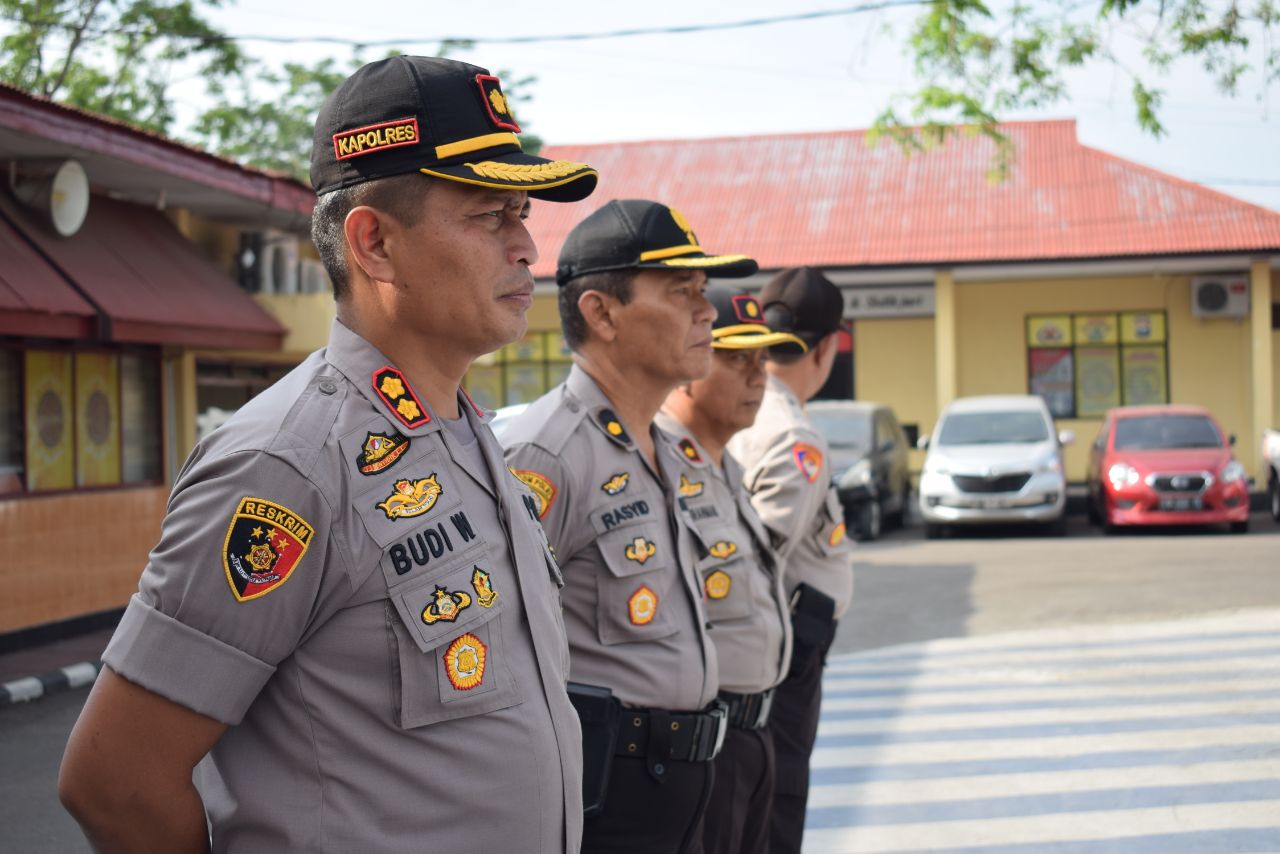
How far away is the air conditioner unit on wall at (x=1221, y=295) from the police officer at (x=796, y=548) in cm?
2151

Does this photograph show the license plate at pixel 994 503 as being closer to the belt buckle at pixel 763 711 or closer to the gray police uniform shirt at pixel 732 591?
the gray police uniform shirt at pixel 732 591

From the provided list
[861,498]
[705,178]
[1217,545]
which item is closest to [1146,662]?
[1217,545]

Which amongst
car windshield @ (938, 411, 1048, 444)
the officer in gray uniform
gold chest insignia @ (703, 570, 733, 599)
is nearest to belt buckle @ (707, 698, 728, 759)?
the officer in gray uniform

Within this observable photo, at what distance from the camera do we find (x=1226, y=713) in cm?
779

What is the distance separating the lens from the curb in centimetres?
862

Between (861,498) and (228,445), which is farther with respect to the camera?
(861,498)

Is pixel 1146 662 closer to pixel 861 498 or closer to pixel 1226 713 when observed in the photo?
pixel 1226 713

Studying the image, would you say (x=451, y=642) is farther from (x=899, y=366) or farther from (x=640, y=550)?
(x=899, y=366)

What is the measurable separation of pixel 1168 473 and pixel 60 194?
484 inches

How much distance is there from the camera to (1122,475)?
55.4 feet

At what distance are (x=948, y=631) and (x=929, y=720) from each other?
9.83 feet


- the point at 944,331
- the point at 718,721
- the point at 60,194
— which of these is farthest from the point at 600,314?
the point at 944,331

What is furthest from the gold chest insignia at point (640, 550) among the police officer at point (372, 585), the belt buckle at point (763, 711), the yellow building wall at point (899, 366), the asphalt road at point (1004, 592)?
the yellow building wall at point (899, 366)

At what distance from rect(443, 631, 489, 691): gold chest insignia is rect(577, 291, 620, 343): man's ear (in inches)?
64.1
